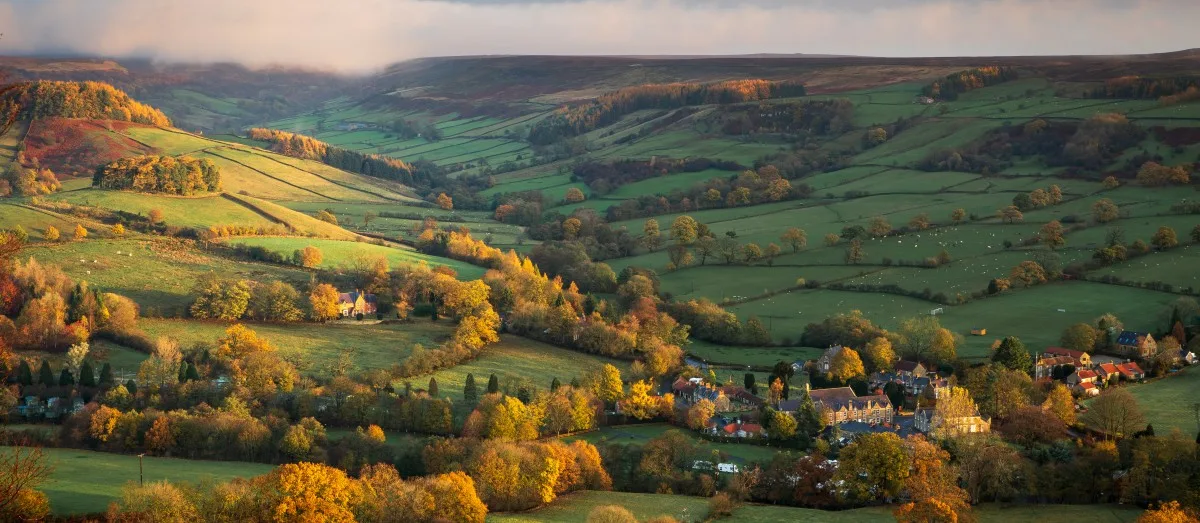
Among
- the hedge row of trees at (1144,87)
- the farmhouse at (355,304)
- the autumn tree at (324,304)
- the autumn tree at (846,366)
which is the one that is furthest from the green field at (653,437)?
the hedge row of trees at (1144,87)

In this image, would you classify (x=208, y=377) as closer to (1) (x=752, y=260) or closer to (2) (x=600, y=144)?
(1) (x=752, y=260)

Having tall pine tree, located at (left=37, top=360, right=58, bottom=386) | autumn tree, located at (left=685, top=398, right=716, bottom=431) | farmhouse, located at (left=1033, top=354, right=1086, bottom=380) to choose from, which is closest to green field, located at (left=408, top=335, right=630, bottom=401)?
autumn tree, located at (left=685, top=398, right=716, bottom=431)

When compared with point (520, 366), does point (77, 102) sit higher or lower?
higher

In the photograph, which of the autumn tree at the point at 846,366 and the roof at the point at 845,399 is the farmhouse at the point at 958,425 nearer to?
the roof at the point at 845,399

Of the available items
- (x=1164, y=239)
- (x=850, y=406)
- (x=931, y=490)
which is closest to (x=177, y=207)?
(x=850, y=406)

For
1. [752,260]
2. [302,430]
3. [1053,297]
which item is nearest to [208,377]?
[302,430]

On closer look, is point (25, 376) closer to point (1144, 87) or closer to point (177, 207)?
point (177, 207)
